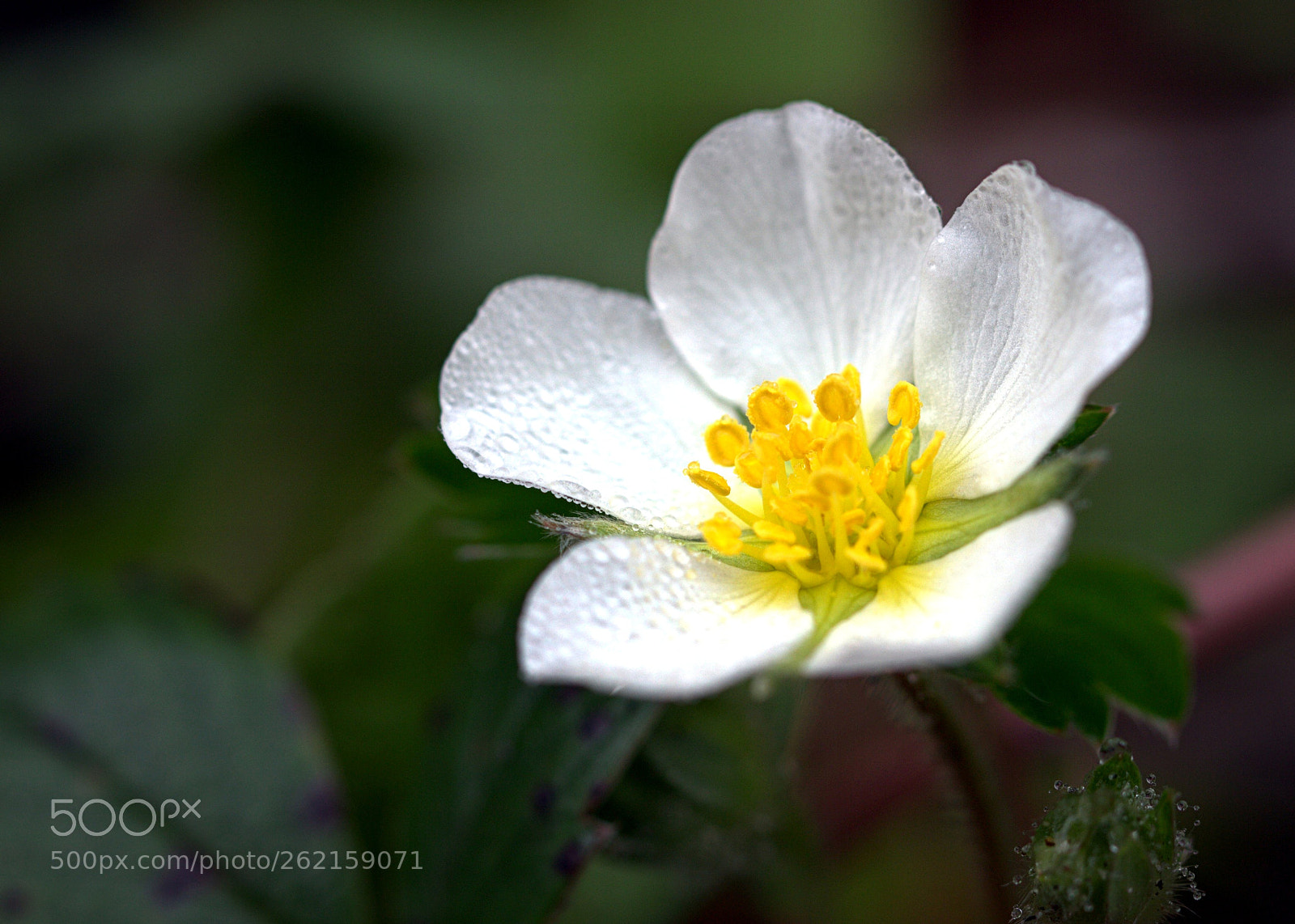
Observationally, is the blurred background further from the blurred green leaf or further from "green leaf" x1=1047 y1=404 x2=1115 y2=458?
"green leaf" x1=1047 y1=404 x2=1115 y2=458

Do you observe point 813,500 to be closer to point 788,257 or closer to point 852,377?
point 852,377

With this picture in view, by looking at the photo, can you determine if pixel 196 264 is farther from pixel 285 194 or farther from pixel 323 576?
pixel 323 576

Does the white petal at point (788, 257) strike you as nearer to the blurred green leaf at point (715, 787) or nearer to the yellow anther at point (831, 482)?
the yellow anther at point (831, 482)

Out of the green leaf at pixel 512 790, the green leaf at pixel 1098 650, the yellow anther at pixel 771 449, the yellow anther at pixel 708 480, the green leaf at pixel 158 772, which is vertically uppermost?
the yellow anther at pixel 771 449

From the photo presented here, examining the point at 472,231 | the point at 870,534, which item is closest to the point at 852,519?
the point at 870,534

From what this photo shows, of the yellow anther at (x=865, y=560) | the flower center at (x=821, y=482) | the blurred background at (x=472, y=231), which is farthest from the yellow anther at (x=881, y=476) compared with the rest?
the blurred background at (x=472, y=231)

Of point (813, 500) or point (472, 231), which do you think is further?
point (472, 231)
